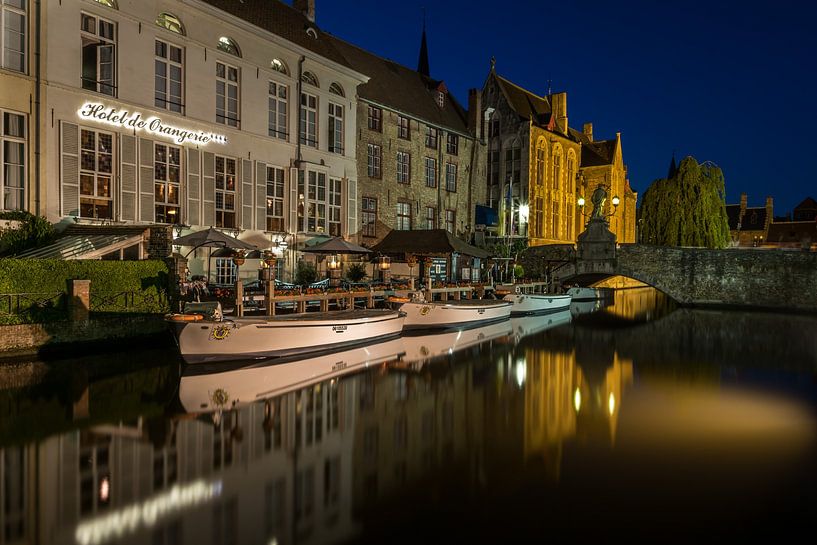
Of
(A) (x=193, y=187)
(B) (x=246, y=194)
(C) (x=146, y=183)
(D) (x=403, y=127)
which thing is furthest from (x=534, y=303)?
(C) (x=146, y=183)

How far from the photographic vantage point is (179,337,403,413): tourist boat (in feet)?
37.8

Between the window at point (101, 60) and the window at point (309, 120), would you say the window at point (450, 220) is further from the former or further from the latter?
the window at point (101, 60)

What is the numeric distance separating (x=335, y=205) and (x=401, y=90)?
1023 centimetres

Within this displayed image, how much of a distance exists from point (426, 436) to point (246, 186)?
54.2ft

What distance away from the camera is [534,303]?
30.1 m

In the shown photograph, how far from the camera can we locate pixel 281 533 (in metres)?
6.38

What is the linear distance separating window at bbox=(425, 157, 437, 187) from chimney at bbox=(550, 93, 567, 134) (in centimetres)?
1976

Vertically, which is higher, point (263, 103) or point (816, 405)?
point (263, 103)

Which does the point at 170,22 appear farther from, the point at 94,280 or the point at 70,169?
the point at 94,280

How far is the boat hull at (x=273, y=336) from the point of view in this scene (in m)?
13.8

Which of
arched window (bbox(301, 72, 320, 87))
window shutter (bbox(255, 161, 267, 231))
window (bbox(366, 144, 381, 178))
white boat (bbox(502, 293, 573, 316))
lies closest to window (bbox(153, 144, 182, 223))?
window shutter (bbox(255, 161, 267, 231))

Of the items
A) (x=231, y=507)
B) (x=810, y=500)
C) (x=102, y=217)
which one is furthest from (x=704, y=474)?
(x=102, y=217)

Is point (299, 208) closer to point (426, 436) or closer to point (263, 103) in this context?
point (263, 103)

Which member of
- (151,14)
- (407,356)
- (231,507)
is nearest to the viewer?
(231,507)
